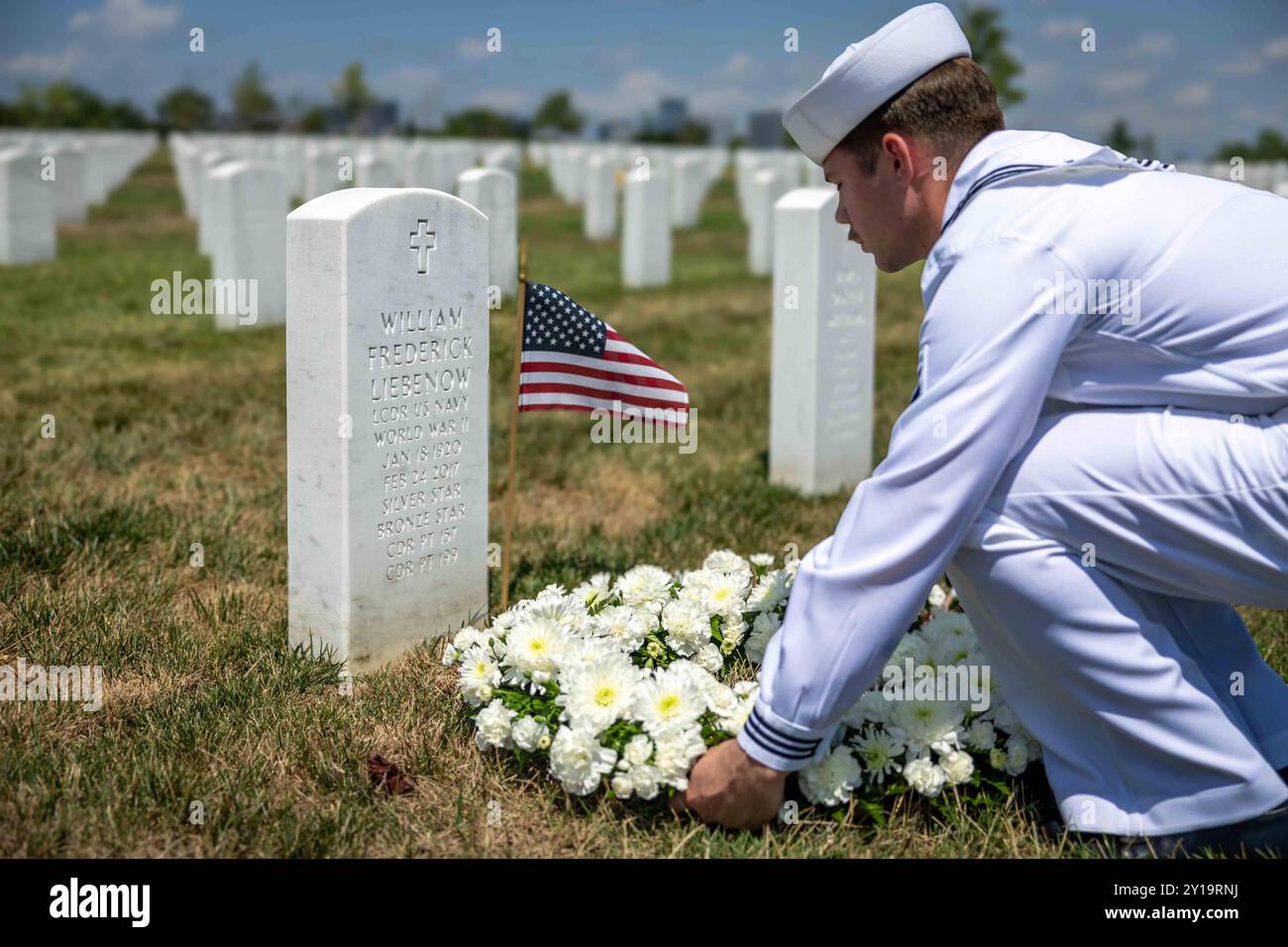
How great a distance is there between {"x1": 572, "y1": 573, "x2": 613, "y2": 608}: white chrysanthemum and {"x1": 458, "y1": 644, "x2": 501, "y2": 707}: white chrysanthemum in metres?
0.46

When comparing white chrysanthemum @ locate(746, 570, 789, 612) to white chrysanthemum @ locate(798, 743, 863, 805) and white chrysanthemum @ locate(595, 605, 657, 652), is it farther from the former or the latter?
white chrysanthemum @ locate(798, 743, 863, 805)

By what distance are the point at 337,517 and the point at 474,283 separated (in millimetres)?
891

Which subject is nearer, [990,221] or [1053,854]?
[990,221]

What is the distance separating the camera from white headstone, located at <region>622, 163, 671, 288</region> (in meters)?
14.0

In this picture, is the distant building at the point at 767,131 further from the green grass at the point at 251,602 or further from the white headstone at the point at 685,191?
the green grass at the point at 251,602

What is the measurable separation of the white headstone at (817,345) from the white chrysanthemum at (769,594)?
257 centimetres

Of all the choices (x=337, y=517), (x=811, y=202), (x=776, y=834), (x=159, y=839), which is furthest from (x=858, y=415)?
(x=159, y=839)

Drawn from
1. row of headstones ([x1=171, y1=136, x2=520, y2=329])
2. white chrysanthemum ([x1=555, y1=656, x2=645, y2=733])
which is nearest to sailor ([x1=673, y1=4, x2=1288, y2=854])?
white chrysanthemum ([x1=555, y1=656, x2=645, y2=733])

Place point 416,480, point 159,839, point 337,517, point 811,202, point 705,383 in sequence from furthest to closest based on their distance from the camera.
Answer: point 705,383 → point 811,202 → point 416,480 → point 337,517 → point 159,839

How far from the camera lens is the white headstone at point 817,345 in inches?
244

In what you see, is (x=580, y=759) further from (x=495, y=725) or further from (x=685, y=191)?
(x=685, y=191)

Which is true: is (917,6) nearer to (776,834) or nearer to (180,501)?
(776,834)

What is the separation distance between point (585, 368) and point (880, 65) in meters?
1.78

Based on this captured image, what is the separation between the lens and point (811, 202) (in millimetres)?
6242
